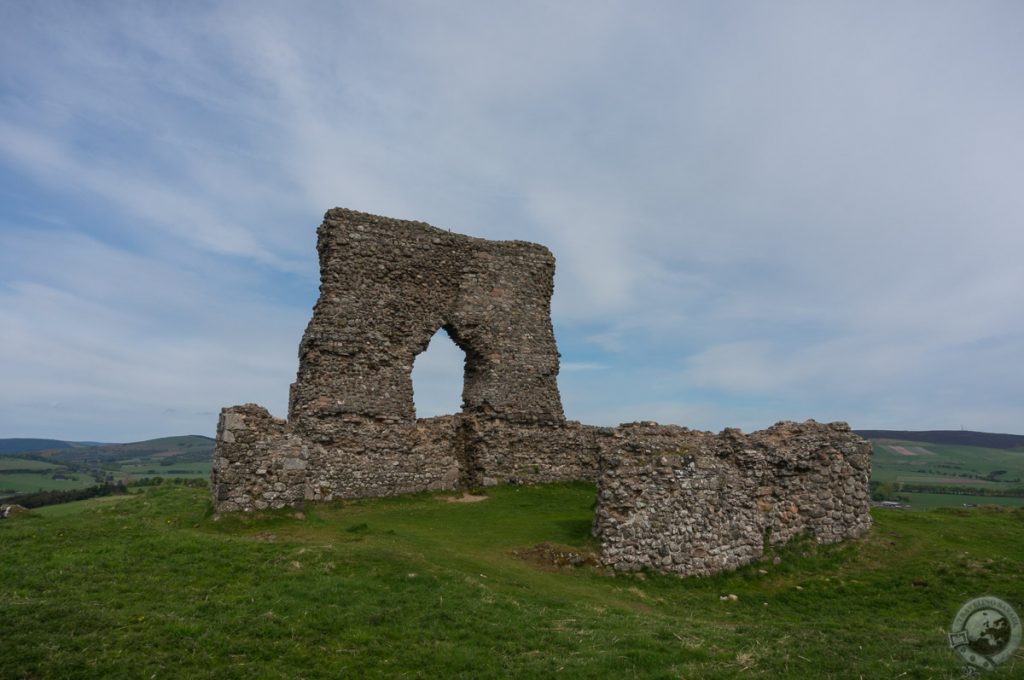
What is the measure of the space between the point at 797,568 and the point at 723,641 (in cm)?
654

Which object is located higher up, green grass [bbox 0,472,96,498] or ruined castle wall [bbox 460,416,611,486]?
ruined castle wall [bbox 460,416,611,486]

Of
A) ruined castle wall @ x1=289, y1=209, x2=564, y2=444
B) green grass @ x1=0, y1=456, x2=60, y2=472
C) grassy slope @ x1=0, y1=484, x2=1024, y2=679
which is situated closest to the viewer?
grassy slope @ x1=0, y1=484, x2=1024, y2=679

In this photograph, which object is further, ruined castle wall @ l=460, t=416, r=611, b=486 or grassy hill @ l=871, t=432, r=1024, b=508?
grassy hill @ l=871, t=432, r=1024, b=508

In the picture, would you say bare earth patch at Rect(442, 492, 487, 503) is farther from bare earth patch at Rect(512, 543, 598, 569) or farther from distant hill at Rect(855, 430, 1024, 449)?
distant hill at Rect(855, 430, 1024, 449)

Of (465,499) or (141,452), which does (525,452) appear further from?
(141,452)

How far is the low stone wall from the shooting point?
1444 cm

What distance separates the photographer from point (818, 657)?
8523 mm

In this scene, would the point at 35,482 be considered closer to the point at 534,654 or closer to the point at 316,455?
the point at 316,455

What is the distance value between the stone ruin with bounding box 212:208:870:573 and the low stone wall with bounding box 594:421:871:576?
1.4 inches

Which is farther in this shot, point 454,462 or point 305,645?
point 454,462

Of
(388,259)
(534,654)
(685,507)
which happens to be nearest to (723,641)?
(534,654)

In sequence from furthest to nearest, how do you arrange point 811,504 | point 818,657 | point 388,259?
point 388,259 → point 811,504 → point 818,657

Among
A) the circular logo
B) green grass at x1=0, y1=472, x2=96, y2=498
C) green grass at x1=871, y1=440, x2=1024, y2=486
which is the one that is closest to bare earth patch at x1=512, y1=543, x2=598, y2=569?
the circular logo

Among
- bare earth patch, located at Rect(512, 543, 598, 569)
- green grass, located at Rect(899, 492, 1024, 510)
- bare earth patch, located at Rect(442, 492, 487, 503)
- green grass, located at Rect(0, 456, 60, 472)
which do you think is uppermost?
green grass, located at Rect(0, 456, 60, 472)
